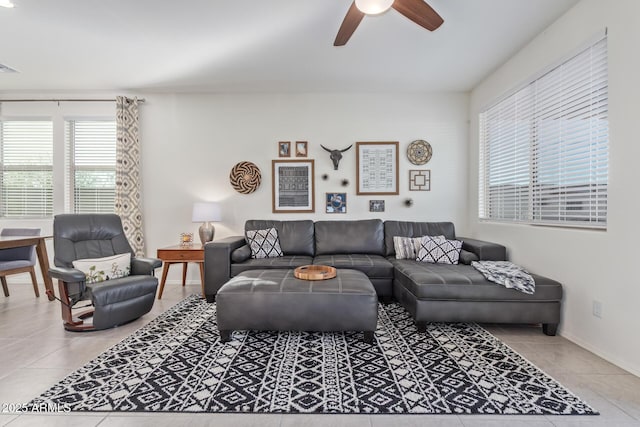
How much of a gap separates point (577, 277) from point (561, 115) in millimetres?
1373

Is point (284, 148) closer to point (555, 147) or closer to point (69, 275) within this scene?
point (69, 275)

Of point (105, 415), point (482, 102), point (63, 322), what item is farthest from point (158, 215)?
point (482, 102)

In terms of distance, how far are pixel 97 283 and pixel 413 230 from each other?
135 inches

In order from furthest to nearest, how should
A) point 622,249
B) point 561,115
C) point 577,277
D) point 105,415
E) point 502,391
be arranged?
point 561,115
point 577,277
point 622,249
point 502,391
point 105,415

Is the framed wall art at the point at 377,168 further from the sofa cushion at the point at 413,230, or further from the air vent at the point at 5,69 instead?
the air vent at the point at 5,69

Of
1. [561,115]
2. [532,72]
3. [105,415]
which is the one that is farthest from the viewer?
[532,72]

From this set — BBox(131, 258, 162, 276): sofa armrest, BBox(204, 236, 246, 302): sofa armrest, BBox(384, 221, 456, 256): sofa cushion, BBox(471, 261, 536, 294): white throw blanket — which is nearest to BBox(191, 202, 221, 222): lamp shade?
BBox(204, 236, 246, 302): sofa armrest

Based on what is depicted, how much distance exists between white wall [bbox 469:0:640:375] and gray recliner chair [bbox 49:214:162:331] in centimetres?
365

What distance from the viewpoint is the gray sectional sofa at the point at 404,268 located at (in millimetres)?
2340

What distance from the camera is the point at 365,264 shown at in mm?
3213

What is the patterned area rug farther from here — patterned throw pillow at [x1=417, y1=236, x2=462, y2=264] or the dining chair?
the dining chair

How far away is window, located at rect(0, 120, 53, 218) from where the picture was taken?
4.18 meters

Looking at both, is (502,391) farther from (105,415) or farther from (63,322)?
(63,322)

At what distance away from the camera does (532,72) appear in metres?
2.84
